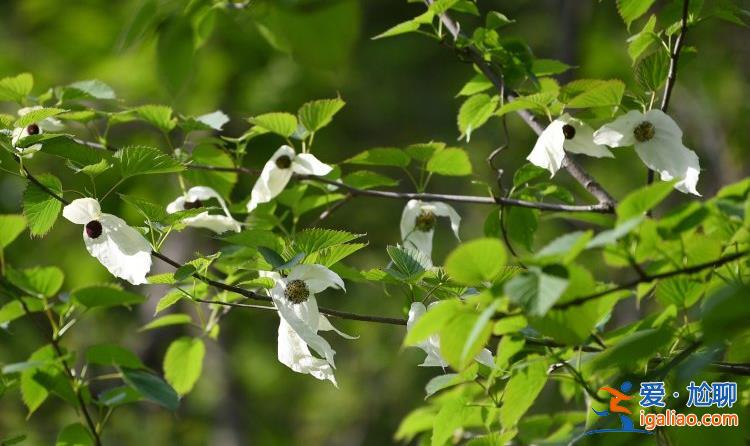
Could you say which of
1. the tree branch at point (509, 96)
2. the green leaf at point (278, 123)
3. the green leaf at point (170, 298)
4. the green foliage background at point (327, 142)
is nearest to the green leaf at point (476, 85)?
the tree branch at point (509, 96)

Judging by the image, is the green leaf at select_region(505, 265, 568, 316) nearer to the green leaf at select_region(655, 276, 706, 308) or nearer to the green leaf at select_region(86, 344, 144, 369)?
the green leaf at select_region(655, 276, 706, 308)

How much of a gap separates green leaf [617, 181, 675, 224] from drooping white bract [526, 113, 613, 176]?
0.32 meters

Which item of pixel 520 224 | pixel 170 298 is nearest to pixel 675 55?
pixel 520 224

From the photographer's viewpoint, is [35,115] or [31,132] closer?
[35,115]

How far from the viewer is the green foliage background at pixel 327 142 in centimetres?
293

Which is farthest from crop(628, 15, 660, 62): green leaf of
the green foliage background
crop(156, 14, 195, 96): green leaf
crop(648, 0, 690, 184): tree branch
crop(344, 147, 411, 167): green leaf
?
the green foliage background

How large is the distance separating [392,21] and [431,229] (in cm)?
275

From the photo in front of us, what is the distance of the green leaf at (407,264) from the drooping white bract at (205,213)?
230 mm

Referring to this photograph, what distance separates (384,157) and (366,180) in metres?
0.05

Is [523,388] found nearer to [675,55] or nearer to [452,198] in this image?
[452,198]

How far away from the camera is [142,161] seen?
2.71ft

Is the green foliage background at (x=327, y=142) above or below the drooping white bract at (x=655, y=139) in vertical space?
below

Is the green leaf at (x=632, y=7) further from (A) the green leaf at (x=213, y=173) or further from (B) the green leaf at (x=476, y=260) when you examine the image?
(A) the green leaf at (x=213, y=173)

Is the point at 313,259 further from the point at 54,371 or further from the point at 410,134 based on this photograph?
the point at 410,134
